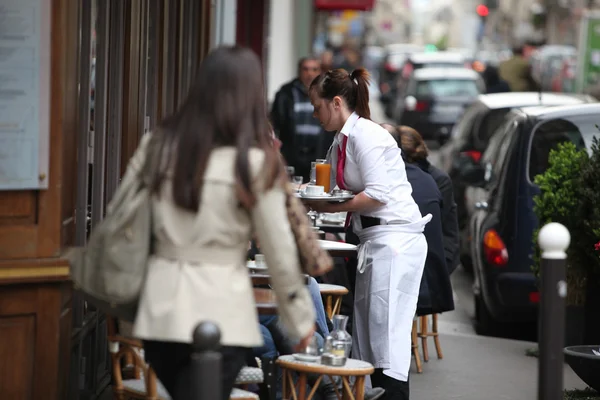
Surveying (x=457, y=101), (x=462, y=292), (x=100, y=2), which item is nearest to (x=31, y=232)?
(x=100, y=2)

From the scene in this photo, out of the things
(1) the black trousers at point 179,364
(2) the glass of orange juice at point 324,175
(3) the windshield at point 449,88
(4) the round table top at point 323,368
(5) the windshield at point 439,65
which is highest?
(5) the windshield at point 439,65

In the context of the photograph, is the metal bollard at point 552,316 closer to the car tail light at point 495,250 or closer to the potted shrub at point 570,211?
the potted shrub at point 570,211

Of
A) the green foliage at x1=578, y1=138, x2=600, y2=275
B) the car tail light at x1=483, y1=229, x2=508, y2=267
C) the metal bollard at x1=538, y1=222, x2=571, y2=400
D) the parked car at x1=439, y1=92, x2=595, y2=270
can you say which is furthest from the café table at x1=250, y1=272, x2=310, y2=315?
the parked car at x1=439, y1=92, x2=595, y2=270

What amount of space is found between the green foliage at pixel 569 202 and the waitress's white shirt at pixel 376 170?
195 cm

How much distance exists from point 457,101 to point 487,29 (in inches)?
2432

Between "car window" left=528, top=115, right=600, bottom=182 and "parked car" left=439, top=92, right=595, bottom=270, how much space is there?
2.54 m

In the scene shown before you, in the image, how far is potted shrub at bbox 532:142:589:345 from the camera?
27.1 feet

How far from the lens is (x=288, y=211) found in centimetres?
421

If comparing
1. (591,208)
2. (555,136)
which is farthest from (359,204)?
(555,136)

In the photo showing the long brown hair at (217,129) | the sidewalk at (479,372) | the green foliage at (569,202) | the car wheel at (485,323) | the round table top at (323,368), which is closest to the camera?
the long brown hair at (217,129)

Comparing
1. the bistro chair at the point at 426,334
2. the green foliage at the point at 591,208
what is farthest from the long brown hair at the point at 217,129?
the bistro chair at the point at 426,334

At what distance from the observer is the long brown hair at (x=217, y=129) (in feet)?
13.1

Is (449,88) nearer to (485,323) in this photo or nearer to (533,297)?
(485,323)

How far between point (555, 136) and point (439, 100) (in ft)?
56.8
